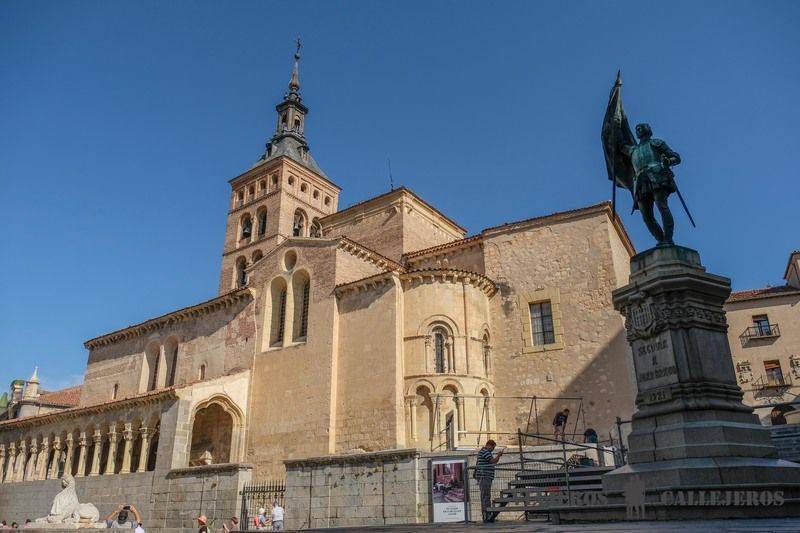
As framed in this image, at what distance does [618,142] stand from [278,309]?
20181 millimetres

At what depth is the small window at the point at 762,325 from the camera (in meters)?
32.5

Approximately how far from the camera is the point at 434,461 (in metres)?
13.1

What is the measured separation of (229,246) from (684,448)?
4285cm

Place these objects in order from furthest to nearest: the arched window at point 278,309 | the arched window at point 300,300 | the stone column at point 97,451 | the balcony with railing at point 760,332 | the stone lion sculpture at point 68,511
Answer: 1. the balcony with railing at point 760,332
2. the arched window at point 278,309
3. the arched window at point 300,300
4. the stone column at point 97,451
5. the stone lion sculpture at point 68,511

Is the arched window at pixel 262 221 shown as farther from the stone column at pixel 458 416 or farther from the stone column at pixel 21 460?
the stone column at pixel 458 416

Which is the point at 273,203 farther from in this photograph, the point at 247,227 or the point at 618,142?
the point at 618,142

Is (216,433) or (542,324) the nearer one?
(542,324)

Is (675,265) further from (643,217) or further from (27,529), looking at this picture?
(27,529)

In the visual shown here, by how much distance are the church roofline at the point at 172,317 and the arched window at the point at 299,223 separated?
14.6 meters

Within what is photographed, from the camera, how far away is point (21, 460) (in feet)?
101

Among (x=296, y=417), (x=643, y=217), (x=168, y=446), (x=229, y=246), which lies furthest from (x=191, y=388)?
(x=229, y=246)

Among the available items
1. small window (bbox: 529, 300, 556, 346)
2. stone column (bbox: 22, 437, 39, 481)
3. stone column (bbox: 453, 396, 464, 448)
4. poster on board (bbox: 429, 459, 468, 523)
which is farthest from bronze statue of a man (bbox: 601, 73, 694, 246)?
stone column (bbox: 22, 437, 39, 481)

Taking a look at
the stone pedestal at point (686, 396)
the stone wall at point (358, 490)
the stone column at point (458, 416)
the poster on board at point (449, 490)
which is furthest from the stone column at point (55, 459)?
the stone pedestal at point (686, 396)

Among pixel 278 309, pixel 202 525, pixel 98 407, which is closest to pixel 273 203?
pixel 278 309
